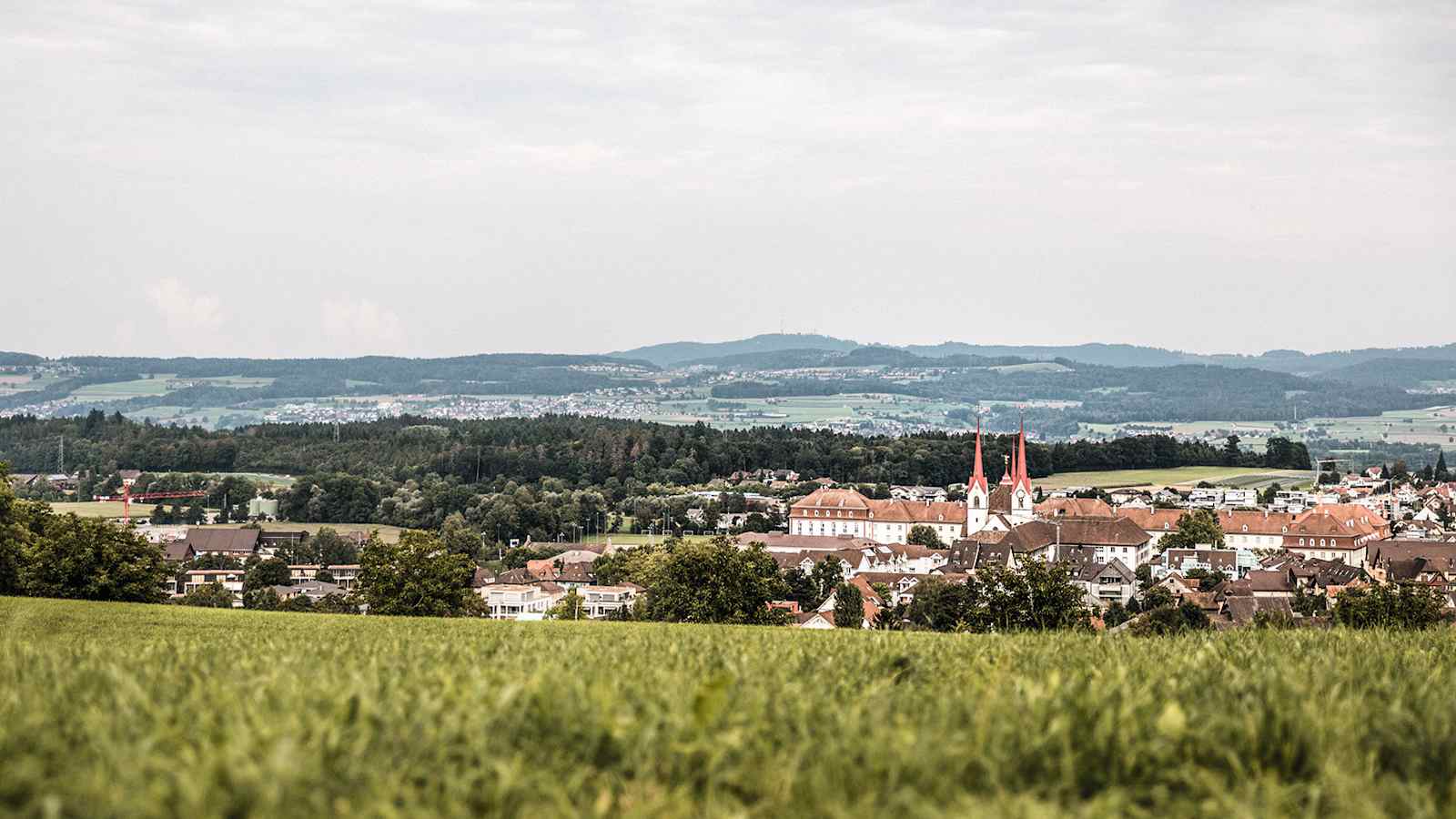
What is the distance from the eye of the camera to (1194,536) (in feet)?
424

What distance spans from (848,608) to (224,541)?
81.0m

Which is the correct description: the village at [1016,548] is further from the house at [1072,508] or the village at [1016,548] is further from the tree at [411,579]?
the tree at [411,579]

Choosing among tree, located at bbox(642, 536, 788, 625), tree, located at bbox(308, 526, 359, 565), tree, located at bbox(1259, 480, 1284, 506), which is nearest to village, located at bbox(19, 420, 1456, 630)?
tree, located at bbox(1259, 480, 1284, 506)

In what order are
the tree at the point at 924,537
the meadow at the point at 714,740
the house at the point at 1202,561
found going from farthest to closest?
the tree at the point at 924,537 < the house at the point at 1202,561 < the meadow at the point at 714,740

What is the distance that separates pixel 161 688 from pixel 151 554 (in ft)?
121

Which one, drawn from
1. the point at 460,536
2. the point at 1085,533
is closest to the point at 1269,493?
the point at 1085,533

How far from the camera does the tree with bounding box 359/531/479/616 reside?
39188 millimetres

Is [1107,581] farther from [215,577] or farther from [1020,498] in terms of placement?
[215,577]

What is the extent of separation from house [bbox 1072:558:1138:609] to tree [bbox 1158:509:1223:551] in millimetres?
22196

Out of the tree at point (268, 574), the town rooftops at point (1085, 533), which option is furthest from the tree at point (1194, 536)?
the tree at point (268, 574)

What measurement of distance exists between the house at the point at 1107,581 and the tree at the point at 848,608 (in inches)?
1080

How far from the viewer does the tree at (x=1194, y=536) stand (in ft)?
422

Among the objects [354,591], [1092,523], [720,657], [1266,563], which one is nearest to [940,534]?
[1092,523]

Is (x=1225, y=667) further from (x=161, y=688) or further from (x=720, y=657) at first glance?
(x=161, y=688)
